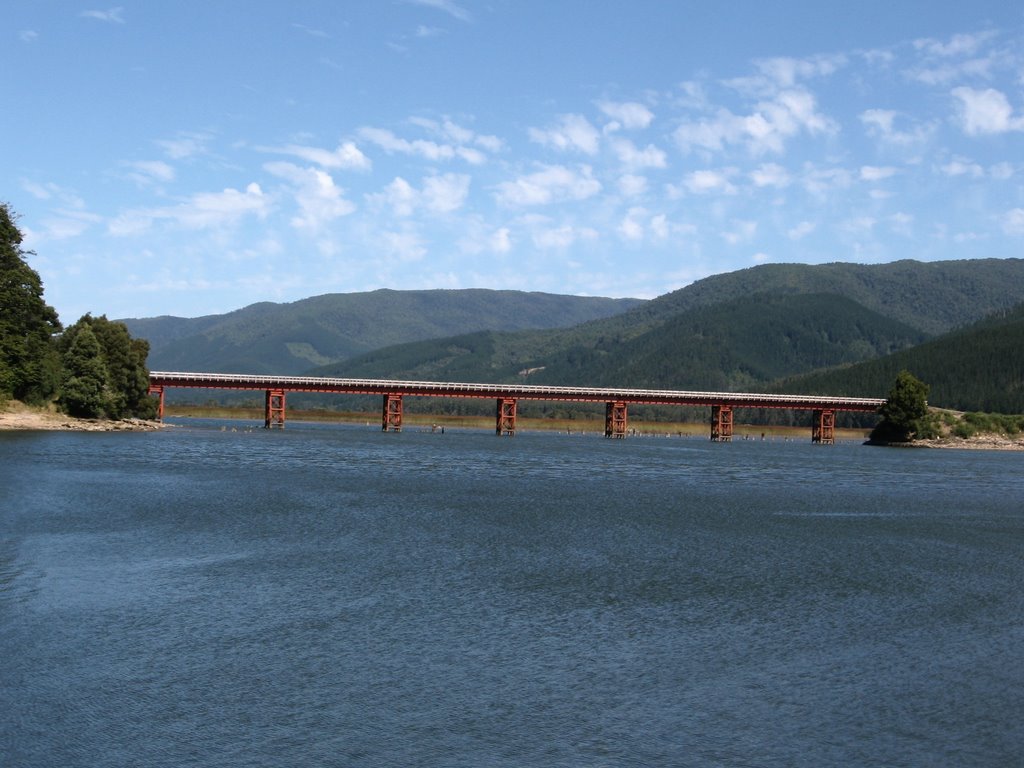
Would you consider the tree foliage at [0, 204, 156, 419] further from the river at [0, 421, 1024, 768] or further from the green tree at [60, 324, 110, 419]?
the river at [0, 421, 1024, 768]

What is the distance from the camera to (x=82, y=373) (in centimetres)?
13400

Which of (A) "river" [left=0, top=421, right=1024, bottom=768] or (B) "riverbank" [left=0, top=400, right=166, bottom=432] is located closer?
(A) "river" [left=0, top=421, right=1024, bottom=768]

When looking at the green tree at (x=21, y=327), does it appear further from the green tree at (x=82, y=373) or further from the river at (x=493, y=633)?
the river at (x=493, y=633)

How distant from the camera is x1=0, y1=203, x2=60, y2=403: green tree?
418 ft

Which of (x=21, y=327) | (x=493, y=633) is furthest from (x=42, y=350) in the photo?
(x=493, y=633)

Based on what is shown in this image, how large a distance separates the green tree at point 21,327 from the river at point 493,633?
66205 millimetres

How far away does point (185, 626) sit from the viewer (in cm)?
3178

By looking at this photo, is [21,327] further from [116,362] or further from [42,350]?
[116,362]

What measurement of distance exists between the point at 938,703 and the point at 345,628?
58.0 feet

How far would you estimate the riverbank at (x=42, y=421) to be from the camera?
127312 mm

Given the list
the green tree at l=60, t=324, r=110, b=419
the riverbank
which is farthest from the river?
the green tree at l=60, t=324, r=110, b=419

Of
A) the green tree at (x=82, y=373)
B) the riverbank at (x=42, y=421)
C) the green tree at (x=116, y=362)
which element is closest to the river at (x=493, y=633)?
the riverbank at (x=42, y=421)

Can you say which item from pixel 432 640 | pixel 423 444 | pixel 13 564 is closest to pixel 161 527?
pixel 13 564

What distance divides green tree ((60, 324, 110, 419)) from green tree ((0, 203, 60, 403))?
2.18 meters
